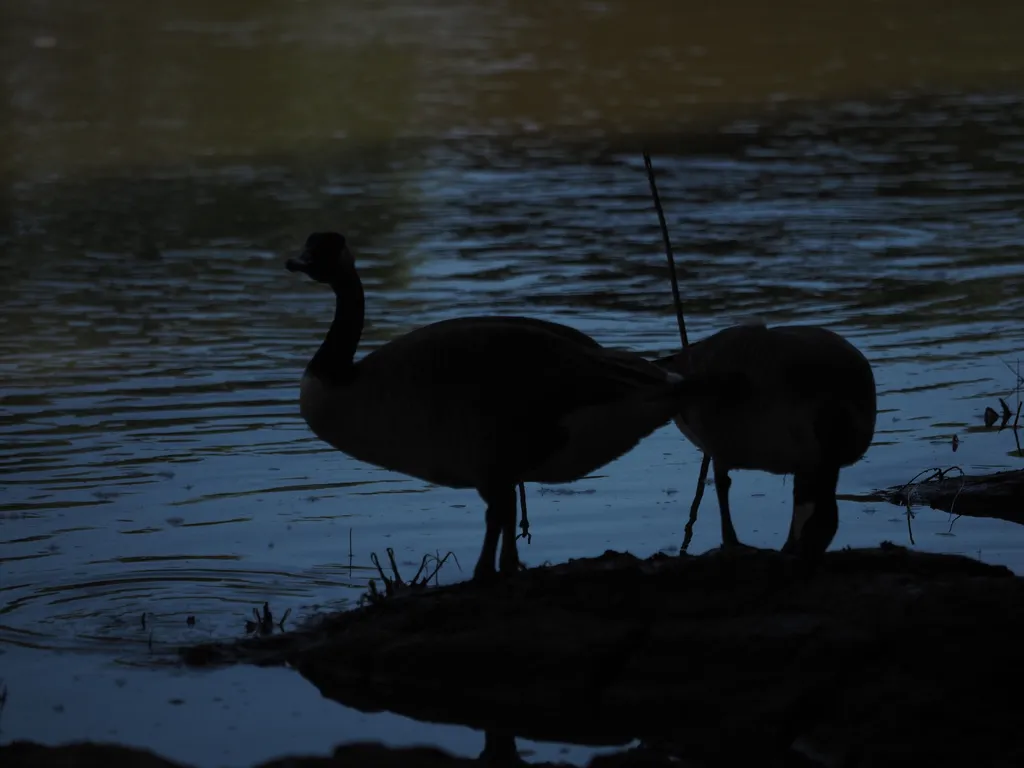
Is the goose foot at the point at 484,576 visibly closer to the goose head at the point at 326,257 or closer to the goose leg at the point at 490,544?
the goose leg at the point at 490,544

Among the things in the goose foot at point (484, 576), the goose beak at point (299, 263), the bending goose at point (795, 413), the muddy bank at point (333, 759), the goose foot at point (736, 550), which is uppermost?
the goose beak at point (299, 263)

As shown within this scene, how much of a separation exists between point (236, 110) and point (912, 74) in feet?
28.7

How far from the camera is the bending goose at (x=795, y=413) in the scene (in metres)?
5.57

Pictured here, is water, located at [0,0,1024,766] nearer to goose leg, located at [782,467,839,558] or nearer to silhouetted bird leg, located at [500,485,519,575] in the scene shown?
silhouetted bird leg, located at [500,485,519,575]

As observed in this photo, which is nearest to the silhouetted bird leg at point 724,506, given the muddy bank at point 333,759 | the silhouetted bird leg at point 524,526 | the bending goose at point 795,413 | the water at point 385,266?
the bending goose at point 795,413

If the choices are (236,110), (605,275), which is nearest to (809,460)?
(605,275)

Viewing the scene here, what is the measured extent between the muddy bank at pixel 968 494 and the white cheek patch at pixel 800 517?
157 centimetres

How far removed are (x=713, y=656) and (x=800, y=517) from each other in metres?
0.83

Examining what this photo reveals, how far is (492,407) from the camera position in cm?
560

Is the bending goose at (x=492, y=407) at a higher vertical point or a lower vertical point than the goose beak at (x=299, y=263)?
lower

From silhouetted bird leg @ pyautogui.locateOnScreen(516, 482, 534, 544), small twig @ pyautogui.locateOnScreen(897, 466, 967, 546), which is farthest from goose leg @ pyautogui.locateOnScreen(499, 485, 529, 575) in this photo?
small twig @ pyautogui.locateOnScreen(897, 466, 967, 546)

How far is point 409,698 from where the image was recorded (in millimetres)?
5375

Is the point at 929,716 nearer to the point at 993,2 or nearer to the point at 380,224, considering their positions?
the point at 380,224

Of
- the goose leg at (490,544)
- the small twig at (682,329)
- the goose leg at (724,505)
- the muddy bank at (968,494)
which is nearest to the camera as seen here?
the goose leg at (490,544)
